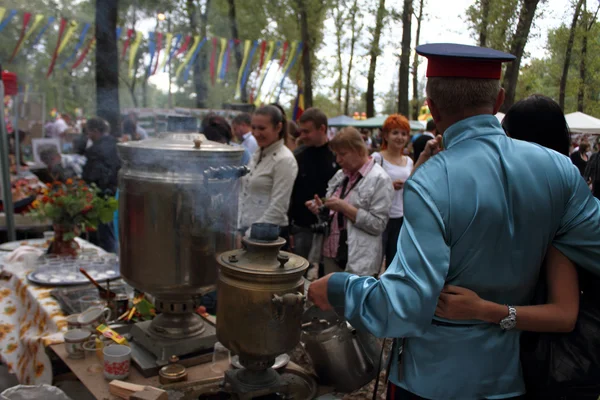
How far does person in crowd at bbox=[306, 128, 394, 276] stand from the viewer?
3.29m

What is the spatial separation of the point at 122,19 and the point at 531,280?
20.4 ft

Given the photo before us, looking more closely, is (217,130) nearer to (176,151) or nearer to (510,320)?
(176,151)

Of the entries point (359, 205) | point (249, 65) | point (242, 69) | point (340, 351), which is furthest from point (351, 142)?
point (242, 69)

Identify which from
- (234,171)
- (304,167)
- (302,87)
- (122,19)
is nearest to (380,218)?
(304,167)

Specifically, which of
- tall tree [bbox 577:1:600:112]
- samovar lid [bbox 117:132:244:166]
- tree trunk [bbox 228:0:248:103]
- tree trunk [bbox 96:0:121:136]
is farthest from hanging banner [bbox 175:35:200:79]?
tall tree [bbox 577:1:600:112]

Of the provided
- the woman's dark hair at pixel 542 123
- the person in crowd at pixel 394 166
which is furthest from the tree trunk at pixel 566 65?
the person in crowd at pixel 394 166

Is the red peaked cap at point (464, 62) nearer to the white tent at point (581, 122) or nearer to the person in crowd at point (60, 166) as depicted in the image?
the white tent at point (581, 122)

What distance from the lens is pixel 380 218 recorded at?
10.8 ft

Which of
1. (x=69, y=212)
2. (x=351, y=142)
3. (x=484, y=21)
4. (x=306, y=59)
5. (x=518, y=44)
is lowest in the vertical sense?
(x=69, y=212)

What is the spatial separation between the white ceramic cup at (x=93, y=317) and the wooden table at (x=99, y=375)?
154 mm

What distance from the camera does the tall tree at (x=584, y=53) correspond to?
2.15 meters

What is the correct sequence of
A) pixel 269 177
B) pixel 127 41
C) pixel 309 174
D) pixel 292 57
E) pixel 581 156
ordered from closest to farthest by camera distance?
pixel 581 156 → pixel 269 177 → pixel 309 174 → pixel 127 41 → pixel 292 57

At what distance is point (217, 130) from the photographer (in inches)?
156

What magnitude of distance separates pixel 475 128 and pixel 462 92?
0.10 meters
